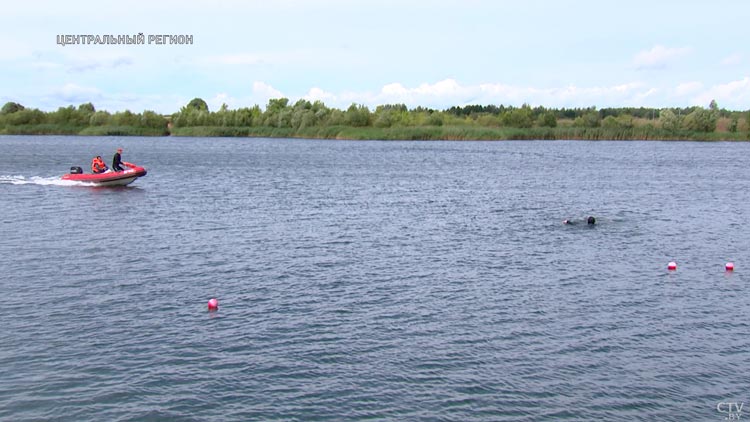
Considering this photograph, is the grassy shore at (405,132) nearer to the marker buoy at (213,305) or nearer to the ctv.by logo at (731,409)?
the marker buoy at (213,305)

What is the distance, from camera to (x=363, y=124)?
5984 inches

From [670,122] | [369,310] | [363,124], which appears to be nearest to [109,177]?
[369,310]

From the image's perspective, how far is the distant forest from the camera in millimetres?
136000

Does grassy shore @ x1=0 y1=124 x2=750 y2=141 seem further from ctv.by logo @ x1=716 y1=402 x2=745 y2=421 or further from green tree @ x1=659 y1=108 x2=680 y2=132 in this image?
ctv.by logo @ x1=716 y1=402 x2=745 y2=421

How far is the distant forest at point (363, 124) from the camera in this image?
136 metres

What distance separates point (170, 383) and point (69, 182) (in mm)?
40099

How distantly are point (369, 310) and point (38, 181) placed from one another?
135 ft

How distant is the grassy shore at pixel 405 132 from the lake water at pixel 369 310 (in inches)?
3568

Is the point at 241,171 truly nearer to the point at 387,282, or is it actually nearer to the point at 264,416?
the point at 387,282

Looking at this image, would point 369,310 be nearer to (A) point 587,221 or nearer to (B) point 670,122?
(A) point 587,221

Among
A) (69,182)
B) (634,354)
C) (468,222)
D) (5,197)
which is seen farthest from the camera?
(69,182)

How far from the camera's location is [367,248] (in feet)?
102

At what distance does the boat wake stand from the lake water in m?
7.22

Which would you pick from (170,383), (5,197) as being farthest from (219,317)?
(5,197)
